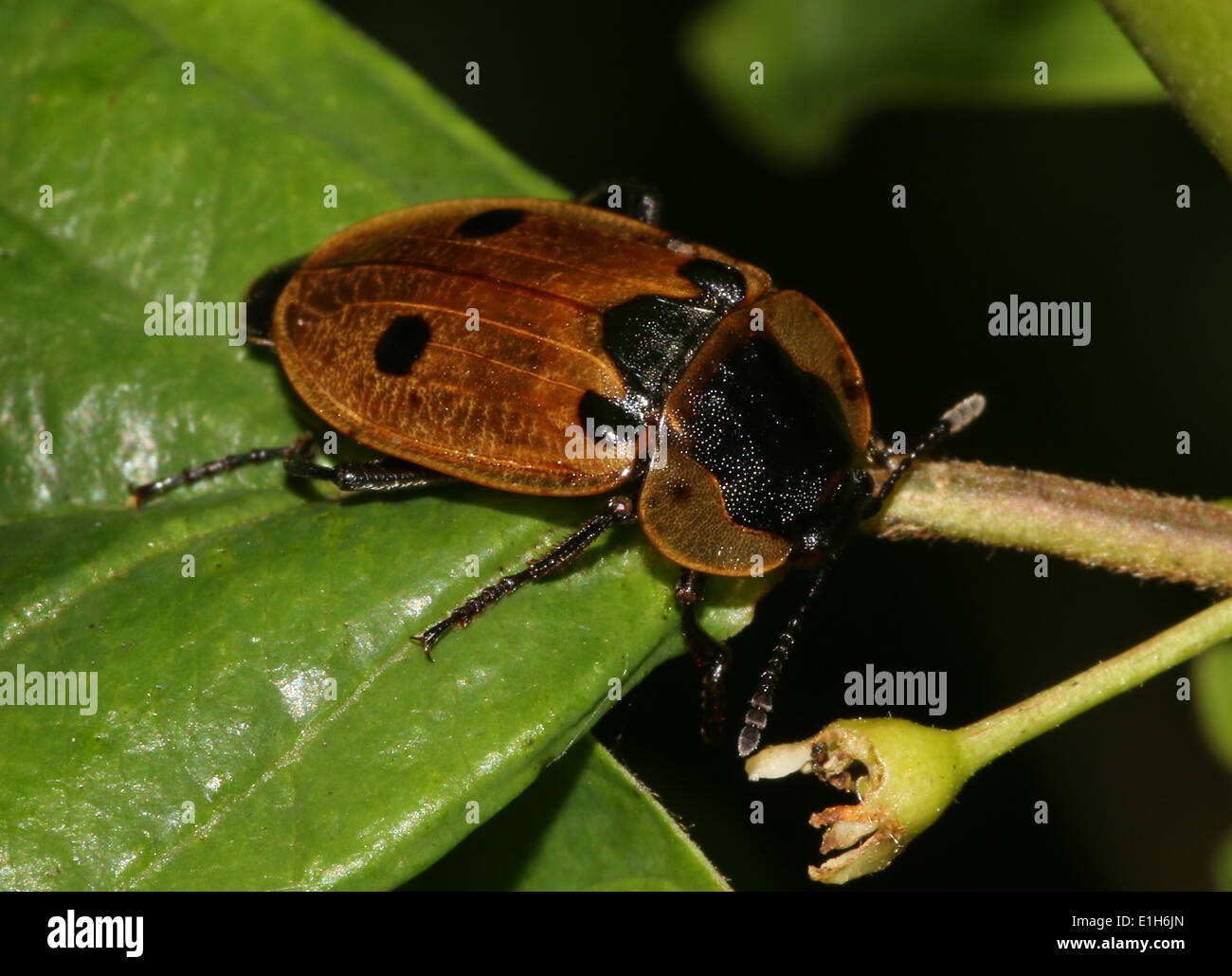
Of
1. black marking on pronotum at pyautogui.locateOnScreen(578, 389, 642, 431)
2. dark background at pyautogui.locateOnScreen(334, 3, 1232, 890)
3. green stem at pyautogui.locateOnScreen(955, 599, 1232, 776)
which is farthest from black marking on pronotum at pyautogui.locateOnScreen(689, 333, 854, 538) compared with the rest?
green stem at pyautogui.locateOnScreen(955, 599, 1232, 776)

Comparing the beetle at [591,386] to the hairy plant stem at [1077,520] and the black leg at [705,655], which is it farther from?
the hairy plant stem at [1077,520]

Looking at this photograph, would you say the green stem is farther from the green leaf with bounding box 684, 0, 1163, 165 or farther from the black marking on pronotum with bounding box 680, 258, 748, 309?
the green leaf with bounding box 684, 0, 1163, 165

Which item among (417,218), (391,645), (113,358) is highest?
(417,218)

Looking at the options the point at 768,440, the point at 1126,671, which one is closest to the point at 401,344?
the point at 768,440

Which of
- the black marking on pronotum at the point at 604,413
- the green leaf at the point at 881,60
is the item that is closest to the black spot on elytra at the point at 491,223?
the black marking on pronotum at the point at 604,413

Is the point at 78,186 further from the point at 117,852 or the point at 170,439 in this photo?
the point at 117,852

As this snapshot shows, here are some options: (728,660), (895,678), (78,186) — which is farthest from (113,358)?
(895,678)
